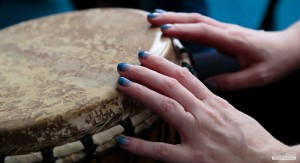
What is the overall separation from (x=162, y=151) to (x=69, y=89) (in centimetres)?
21

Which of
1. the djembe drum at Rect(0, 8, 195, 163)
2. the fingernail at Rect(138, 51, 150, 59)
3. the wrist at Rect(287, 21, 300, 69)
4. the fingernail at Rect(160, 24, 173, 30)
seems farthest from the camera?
the wrist at Rect(287, 21, 300, 69)

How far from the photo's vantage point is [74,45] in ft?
2.89

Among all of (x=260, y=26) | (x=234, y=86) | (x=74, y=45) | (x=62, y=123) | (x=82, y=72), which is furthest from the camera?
(x=260, y=26)

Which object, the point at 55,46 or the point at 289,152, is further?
the point at 55,46

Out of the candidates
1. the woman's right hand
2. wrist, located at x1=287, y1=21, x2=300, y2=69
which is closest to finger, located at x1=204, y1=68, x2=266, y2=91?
the woman's right hand

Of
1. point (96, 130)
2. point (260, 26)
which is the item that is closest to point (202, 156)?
point (96, 130)

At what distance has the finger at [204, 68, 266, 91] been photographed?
3.16 ft

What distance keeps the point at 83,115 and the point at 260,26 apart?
1.35 metres

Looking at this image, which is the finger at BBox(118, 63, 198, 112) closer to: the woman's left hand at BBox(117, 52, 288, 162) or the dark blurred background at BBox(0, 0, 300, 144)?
the woman's left hand at BBox(117, 52, 288, 162)

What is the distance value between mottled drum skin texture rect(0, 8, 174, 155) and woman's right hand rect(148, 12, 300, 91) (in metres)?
0.08

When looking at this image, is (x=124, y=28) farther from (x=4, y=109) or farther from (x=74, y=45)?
(x=4, y=109)

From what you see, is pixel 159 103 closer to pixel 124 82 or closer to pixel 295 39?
pixel 124 82

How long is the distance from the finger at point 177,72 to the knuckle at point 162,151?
0.38ft

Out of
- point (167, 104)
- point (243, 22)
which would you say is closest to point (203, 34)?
point (167, 104)
